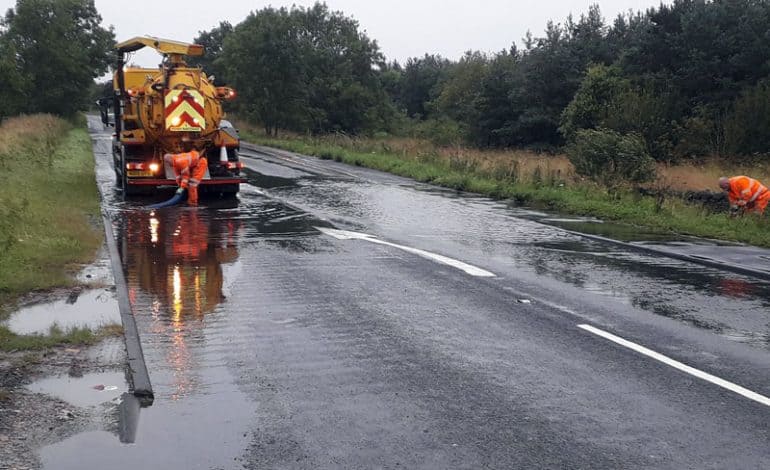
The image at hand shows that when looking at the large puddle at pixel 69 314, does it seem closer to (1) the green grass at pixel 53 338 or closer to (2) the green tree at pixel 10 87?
(1) the green grass at pixel 53 338

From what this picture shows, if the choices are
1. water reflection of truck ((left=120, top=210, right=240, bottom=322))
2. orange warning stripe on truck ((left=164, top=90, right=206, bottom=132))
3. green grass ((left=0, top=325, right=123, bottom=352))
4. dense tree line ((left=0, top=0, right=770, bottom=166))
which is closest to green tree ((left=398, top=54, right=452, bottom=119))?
dense tree line ((left=0, top=0, right=770, bottom=166))

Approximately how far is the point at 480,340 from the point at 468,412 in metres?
1.79

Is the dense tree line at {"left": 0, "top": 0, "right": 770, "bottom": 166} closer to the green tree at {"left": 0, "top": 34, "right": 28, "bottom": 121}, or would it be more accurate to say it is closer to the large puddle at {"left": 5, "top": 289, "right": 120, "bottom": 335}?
the green tree at {"left": 0, "top": 34, "right": 28, "bottom": 121}

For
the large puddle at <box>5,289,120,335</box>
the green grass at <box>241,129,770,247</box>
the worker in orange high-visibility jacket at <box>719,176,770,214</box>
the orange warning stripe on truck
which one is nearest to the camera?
the large puddle at <box>5,289,120,335</box>

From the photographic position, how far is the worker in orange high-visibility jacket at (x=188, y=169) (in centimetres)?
1777

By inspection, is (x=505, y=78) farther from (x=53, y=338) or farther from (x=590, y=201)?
(x=53, y=338)

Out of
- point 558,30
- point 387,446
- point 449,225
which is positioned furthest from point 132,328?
point 558,30

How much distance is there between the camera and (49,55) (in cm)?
7194

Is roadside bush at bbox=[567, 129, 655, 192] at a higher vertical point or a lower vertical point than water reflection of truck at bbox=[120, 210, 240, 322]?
higher

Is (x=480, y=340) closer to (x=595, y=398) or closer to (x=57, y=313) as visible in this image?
(x=595, y=398)

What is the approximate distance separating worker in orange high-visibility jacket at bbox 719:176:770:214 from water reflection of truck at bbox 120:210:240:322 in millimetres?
10045

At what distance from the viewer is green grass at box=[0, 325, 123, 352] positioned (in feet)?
21.5

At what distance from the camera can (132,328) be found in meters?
7.23

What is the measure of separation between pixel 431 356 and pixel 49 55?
74.1 metres
